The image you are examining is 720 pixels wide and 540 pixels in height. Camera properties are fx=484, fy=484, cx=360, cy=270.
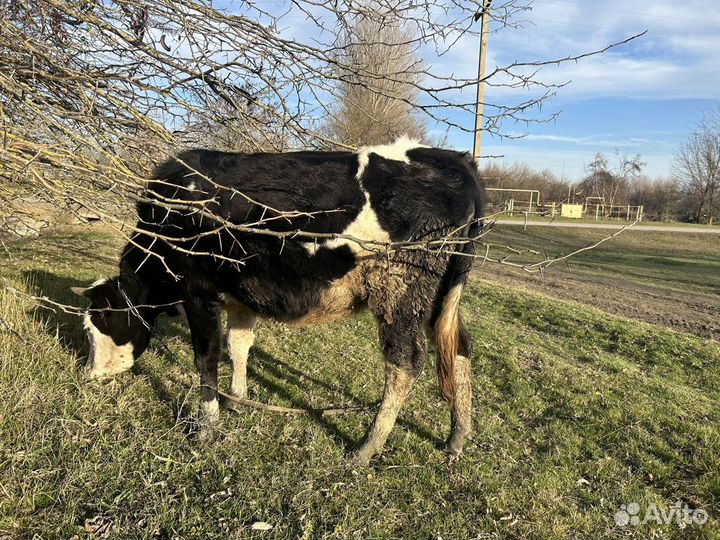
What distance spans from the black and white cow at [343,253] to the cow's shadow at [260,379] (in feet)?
1.27

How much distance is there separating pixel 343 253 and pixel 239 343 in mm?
1757

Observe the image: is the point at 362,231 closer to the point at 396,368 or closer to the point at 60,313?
the point at 396,368

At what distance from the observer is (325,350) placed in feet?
20.1

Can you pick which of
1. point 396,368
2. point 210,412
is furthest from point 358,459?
point 210,412

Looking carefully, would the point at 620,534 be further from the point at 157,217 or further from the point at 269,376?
the point at 157,217

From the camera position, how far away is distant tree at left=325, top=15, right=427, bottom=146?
4.39m

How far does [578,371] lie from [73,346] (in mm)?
5641

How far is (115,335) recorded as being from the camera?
4434 mm

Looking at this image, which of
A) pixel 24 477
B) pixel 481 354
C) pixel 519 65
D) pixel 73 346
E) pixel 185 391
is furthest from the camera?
pixel 481 354

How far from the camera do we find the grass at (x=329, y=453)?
295 cm

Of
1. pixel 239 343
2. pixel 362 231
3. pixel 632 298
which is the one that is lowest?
pixel 632 298

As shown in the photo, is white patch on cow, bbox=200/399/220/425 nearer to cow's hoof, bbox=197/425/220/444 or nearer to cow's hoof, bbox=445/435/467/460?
cow's hoof, bbox=197/425/220/444

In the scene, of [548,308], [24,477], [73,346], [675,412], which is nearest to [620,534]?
[675,412]

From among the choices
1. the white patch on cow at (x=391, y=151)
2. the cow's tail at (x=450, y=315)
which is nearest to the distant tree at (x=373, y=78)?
the white patch on cow at (x=391, y=151)
